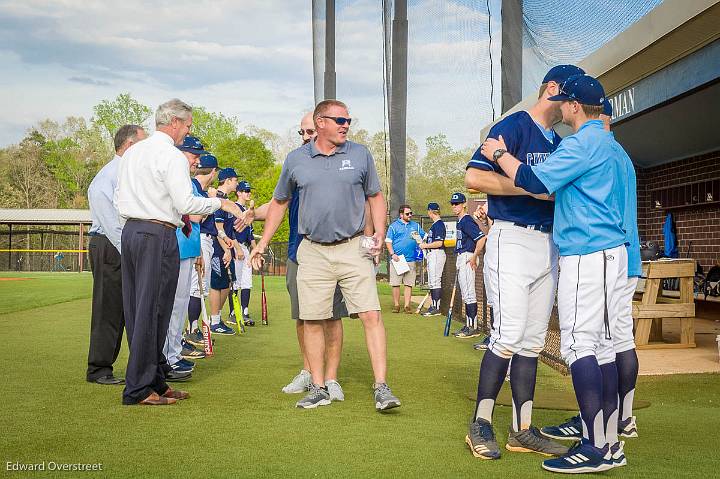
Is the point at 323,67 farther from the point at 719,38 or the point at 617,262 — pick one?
the point at 617,262

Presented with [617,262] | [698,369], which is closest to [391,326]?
[698,369]

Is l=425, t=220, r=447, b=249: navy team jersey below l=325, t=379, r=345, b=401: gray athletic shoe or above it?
above

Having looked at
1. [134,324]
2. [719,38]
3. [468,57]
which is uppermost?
[468,57]

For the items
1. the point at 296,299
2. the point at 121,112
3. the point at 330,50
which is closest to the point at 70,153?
the point at 121,112

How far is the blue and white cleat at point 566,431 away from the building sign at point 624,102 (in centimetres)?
525

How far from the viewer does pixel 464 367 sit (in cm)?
866

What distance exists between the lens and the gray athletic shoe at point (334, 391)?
6.40 metres

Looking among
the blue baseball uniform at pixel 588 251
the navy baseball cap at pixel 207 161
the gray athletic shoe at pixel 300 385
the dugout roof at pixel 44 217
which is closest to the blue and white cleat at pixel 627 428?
the blue baseball uniform at pixel 588 251

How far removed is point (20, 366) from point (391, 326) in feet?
21.2

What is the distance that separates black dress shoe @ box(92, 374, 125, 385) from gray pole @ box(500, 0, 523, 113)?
340 inches

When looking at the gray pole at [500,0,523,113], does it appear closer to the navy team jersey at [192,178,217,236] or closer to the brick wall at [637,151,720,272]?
the brick wall at [637,151,720,272]

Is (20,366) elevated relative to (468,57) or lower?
lower

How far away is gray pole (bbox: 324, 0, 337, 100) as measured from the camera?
25109mm

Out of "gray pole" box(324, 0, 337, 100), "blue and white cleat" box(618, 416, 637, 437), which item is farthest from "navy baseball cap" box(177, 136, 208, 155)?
"gray pole" box(324, 0, 337, 100)
